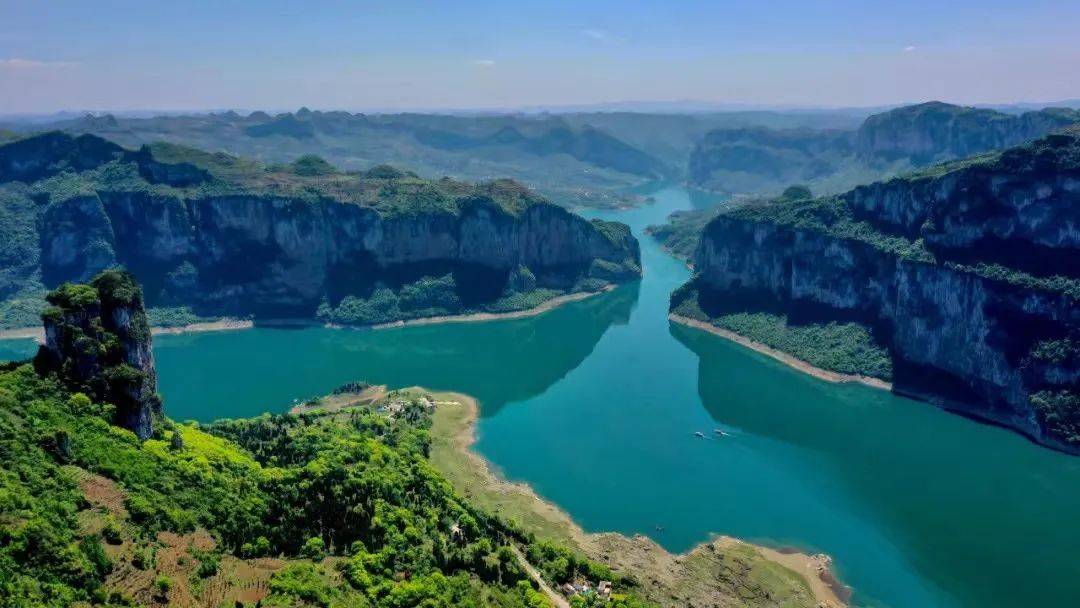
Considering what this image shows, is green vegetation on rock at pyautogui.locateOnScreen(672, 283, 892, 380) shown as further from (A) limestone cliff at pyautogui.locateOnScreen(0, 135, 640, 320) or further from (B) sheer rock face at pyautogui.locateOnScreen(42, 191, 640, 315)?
(B) sheer rock face at pyautogui.locateOnScreen(42, 191, 640, 315)

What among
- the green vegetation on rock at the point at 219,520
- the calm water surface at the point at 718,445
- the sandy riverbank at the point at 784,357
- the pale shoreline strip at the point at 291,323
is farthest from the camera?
the pale shoreline strip at the point at 291,323

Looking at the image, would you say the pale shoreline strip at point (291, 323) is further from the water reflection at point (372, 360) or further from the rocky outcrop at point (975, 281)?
the rocky outcrop at point (975, 281)

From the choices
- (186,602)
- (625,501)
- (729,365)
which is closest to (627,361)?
(729,365)

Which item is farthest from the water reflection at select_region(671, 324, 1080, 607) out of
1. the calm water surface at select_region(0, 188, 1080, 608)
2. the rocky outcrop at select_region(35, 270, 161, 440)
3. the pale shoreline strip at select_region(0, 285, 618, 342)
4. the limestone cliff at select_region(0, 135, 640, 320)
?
the limestone cliff at select_region(0, 135, 640, 320)

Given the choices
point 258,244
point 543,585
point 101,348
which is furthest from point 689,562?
point 258,244

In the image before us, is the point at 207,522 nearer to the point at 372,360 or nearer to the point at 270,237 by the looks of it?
the point at 372,360

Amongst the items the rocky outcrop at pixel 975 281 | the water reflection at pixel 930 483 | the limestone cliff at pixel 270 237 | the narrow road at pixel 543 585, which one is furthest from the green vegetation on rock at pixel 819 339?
the narrow road at pixel 543 585

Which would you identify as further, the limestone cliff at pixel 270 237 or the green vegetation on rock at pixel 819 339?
the limestone cliff at pixel 270 237
